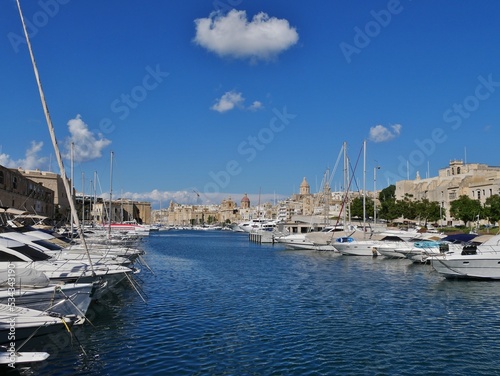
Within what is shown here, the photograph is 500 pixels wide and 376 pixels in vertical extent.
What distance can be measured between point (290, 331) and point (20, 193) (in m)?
83.6

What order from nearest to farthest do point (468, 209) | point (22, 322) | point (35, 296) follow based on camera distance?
point (22, 322) < point (35, 296) < point (468, 209)

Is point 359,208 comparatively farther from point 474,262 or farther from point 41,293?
point 41,293

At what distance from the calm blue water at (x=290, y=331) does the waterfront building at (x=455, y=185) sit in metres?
81.9

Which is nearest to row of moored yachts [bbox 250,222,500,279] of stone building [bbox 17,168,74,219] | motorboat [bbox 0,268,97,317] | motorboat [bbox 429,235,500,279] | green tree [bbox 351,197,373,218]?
motorboat [bbox 429,235,500,279]

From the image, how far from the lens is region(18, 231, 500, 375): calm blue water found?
1503 centimetres

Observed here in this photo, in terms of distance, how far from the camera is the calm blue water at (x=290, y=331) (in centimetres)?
1503

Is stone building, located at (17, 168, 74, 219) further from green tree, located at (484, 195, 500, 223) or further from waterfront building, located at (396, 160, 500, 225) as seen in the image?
green tree, located at (484, 195, 500, 223)

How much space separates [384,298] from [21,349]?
1829cm

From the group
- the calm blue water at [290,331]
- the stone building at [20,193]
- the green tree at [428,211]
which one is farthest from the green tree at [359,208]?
the calm blue water at [290,331]

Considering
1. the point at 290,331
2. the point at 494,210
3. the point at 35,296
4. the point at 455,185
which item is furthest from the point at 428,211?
the point at 35,296

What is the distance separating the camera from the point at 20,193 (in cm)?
9106

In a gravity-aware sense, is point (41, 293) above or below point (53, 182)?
below

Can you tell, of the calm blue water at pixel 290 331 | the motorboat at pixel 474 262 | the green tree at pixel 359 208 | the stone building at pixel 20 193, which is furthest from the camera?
the green tree at pixel 359 208

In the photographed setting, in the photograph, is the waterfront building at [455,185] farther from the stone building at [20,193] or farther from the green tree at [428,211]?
the stone building at [20,193]
